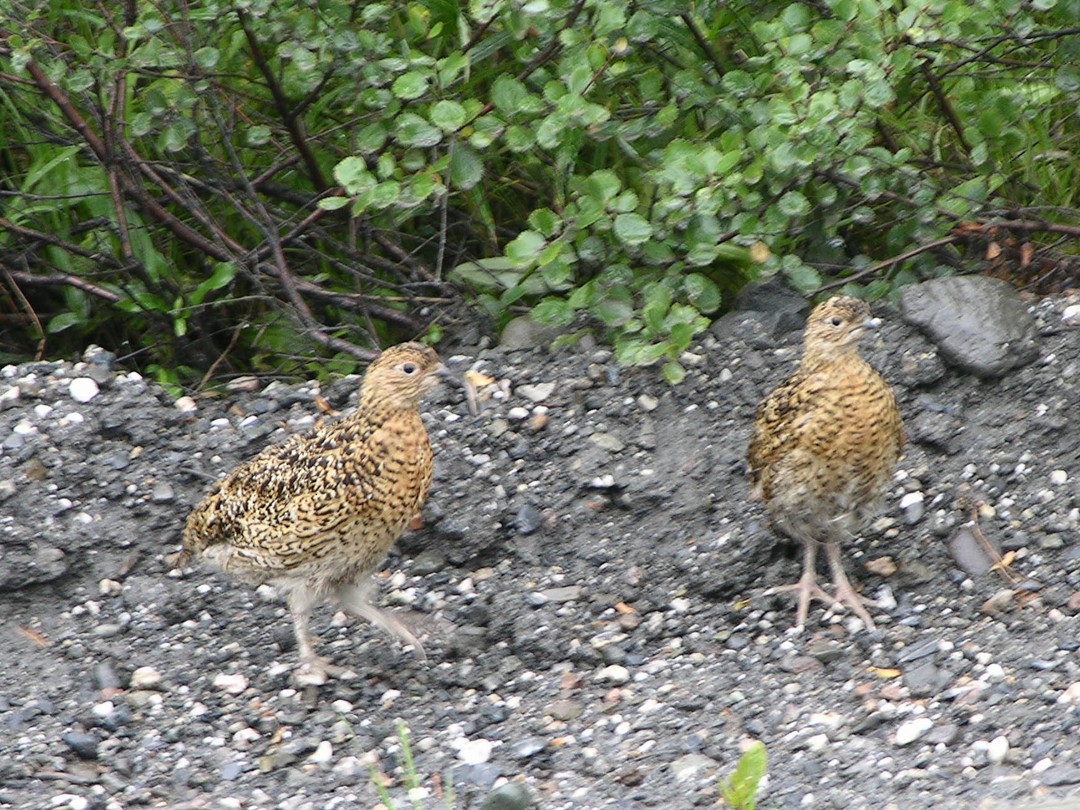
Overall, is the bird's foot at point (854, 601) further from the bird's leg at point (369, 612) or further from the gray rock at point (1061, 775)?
the bird's leg at point (369, 612)

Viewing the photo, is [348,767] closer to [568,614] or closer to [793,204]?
[568,614]

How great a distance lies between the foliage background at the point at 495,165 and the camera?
559cm

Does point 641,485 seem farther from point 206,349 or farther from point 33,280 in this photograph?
point 33,280

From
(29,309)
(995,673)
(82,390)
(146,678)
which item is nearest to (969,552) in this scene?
(995,673)

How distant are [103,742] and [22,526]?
99cm

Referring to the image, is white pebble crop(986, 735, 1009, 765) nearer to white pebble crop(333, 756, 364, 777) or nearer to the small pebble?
white pebble crop(333, 756, 364, 777)

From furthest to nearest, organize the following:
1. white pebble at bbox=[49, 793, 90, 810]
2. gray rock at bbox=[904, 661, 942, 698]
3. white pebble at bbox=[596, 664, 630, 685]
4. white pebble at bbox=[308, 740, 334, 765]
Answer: white pebble at bbox=[596, 664, 630, 685], white pebble at bbox=[308, 740, 334, 765], gray rock at bbox=[904, 661, 942, 698], white pebble at bbox=[49, 793, 90, 810]

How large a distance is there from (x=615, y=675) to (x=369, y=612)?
841 millimetres

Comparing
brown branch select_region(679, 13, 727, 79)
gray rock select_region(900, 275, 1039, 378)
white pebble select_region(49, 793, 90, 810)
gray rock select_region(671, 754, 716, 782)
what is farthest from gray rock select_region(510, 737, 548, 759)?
brown branch select_region(679, 13, 727, 79)

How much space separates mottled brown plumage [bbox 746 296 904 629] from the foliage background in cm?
54

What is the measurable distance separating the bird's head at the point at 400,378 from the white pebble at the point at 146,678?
1115mm

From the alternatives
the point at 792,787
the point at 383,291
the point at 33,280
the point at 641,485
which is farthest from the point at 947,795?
the point at 33,280

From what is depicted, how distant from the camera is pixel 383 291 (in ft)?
21.5

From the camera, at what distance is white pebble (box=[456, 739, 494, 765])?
4805 millimetres
